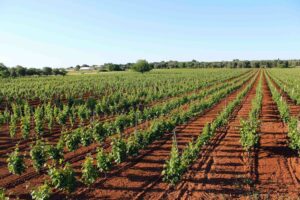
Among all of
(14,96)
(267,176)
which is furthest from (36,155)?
(14,96)

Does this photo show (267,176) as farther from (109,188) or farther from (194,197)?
(109,188)

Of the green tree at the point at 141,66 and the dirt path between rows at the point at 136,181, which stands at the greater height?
the green tree at the point at 141,66

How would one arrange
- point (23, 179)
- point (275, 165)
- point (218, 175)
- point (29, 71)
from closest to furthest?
1. point (23, 179)
2. point (218, 175)
3. point (275, 165)
4. point (29, 71)

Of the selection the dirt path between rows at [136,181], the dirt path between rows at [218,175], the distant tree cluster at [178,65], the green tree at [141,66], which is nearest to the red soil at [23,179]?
the dirt path between rows at [136,181]

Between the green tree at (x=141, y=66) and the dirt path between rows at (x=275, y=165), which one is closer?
the dirt path between rows at (x=275, y=165)

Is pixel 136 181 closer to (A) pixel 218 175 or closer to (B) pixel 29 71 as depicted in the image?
(A) pixel 218 175

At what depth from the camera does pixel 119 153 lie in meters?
12.4

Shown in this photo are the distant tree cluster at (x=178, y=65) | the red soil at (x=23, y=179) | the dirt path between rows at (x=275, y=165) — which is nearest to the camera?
the dirt path between rows at (x=275, y=165)

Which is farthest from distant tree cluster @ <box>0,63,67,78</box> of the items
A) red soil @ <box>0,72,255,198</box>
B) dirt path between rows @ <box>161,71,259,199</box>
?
dirt path between rows @ <box>161,71,259,199</box>

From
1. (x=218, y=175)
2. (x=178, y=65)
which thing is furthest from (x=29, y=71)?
(x=218, y=175)

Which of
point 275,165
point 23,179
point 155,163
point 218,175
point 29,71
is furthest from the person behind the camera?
point 29,71

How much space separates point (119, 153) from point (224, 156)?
5.17 metres

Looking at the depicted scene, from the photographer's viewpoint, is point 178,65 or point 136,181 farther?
point 178,65

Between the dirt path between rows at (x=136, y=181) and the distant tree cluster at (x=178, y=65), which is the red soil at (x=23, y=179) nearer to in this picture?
the dirt path between rows at (x=136, y=181)
